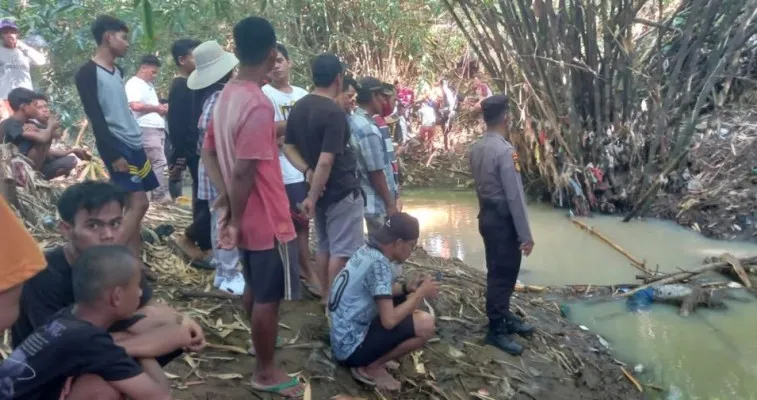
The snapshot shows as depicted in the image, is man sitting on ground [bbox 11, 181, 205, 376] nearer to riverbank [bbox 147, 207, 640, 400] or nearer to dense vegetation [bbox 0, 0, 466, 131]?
riverbank [bbox 147, 207, 640, 400]

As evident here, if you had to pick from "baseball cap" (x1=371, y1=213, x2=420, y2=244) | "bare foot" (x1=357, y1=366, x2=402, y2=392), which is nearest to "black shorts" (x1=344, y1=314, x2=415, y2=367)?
"bare foot" (x1=357, y1=366, x2=402, y2=392)

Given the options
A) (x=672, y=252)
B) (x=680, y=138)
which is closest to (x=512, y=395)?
(x=672, y=252)

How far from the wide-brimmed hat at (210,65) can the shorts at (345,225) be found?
1.06m

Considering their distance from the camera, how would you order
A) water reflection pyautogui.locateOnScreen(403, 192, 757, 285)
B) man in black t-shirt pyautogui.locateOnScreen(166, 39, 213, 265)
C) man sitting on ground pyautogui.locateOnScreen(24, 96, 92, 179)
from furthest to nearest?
water reflection pyautogui.locateOnScreen(403, 192, 757, 285) < man sitting on ground pyautogui.locateOnScreen(24, 96, 92, 179) < man in black t-shirt pyautogui.locateOnScreen(166, 39, 213, 265)

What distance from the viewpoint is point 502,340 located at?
4754 mm

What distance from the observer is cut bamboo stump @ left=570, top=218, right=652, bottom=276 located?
22.8 feet

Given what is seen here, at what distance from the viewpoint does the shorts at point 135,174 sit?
14.6ft

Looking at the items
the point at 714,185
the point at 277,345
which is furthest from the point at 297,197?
the point at 714,185

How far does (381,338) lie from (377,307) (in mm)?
175

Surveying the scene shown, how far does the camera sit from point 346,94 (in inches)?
189

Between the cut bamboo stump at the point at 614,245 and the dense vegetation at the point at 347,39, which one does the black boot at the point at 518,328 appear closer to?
the cut bamboo stump at the point at 614,245

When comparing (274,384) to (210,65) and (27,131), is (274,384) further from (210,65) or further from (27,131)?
(27,131)

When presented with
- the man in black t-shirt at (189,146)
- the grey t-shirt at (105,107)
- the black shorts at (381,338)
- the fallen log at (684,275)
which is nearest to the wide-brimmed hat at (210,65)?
the man in black t-shirt at (189,146)

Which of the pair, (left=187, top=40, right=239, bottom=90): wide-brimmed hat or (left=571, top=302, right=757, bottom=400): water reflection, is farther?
(left=571, top=302, right=757, bottom=400): water reflection
